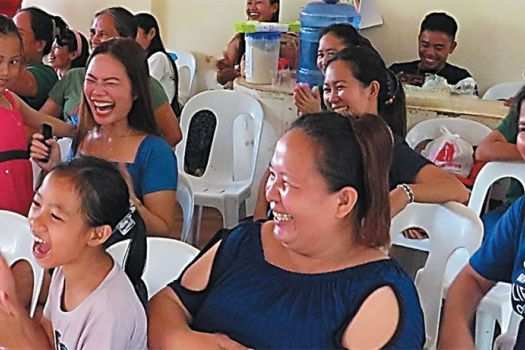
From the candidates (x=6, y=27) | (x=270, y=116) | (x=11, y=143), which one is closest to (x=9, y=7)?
(x=270, y=116)

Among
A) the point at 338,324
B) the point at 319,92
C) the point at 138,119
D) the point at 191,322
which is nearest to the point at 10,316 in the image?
the point at 191,322

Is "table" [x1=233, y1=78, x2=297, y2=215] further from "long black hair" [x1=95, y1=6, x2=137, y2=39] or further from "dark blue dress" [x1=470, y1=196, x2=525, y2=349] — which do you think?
"dark blue dress" [x1=470, y1=196, x2=525, y2=349]

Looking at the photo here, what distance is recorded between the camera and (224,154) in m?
3.35

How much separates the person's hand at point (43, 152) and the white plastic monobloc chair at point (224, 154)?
3.58 feet

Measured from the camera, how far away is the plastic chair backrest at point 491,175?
2.46m

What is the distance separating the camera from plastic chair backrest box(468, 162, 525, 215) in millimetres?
2465

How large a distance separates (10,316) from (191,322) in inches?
13.3

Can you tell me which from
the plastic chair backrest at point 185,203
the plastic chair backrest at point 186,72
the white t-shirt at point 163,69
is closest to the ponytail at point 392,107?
the plastic chair backrest at point 185,203

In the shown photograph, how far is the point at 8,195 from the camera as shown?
208 centimetres

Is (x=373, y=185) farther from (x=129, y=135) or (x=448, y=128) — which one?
(x=448, y=128)

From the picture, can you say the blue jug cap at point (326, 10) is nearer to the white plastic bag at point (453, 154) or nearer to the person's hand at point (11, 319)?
the white plastic bag at point (453, 154)

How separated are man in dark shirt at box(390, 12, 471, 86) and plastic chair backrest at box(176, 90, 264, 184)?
2.92 ft

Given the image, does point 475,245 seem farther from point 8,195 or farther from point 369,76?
point 8,195

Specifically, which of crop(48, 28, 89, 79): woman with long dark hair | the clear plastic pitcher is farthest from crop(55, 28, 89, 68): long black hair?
the clear plastic pitcher
